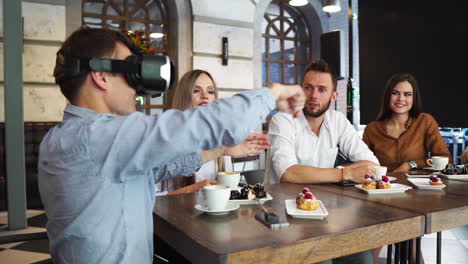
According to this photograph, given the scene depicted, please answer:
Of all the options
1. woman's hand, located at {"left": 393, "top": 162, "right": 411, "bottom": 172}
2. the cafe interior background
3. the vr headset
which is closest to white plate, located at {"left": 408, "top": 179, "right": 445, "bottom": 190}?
woman's hand, located at {"left": 393, "top": 162, "right": 411, "bottom": 172}

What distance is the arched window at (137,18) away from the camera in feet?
18.4

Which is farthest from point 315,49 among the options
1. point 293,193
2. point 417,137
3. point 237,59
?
point 293,193

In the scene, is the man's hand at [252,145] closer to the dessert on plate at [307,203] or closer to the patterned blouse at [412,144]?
the dessert on plate at [307,203]

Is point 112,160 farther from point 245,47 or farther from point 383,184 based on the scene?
point 245,47

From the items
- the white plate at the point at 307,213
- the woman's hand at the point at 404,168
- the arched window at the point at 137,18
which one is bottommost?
the woman's hand at the point at 404,168

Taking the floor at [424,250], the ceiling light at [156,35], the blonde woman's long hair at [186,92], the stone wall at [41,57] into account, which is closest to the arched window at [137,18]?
the ceiling light at [156,35]

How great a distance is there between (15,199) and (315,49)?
6253 millimetres

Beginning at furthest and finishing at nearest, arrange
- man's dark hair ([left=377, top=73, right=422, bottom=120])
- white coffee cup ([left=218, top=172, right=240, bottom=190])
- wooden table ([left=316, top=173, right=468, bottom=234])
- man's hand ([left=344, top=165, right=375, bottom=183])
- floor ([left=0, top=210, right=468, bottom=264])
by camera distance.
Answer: man's dark hair ([left=377, top=73, right=422, bottom=120]) → floor ([left=0, top=210, right=468, bottom=264]) → man's hand ([left=344, top=165, right=375, bottom=183]) → white coffee cup ([left=218, top=172, right=240, bottom=190]) → wooden table ([left=316, top=173, right=468, bottom=234])

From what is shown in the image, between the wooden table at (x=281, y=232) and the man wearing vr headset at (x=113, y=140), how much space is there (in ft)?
0.52

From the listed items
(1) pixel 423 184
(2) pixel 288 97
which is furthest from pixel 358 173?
(2) pixel 288 97

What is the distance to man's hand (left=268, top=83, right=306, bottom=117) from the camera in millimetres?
1006

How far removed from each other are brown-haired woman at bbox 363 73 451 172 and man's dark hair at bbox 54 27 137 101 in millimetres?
2495

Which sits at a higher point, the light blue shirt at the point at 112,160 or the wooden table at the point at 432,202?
the light blue shirt at the point at 112,160

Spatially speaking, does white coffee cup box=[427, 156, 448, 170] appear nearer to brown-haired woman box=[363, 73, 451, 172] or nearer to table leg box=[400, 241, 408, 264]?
brown-haired woman box=[363, 73, 451, 172]
